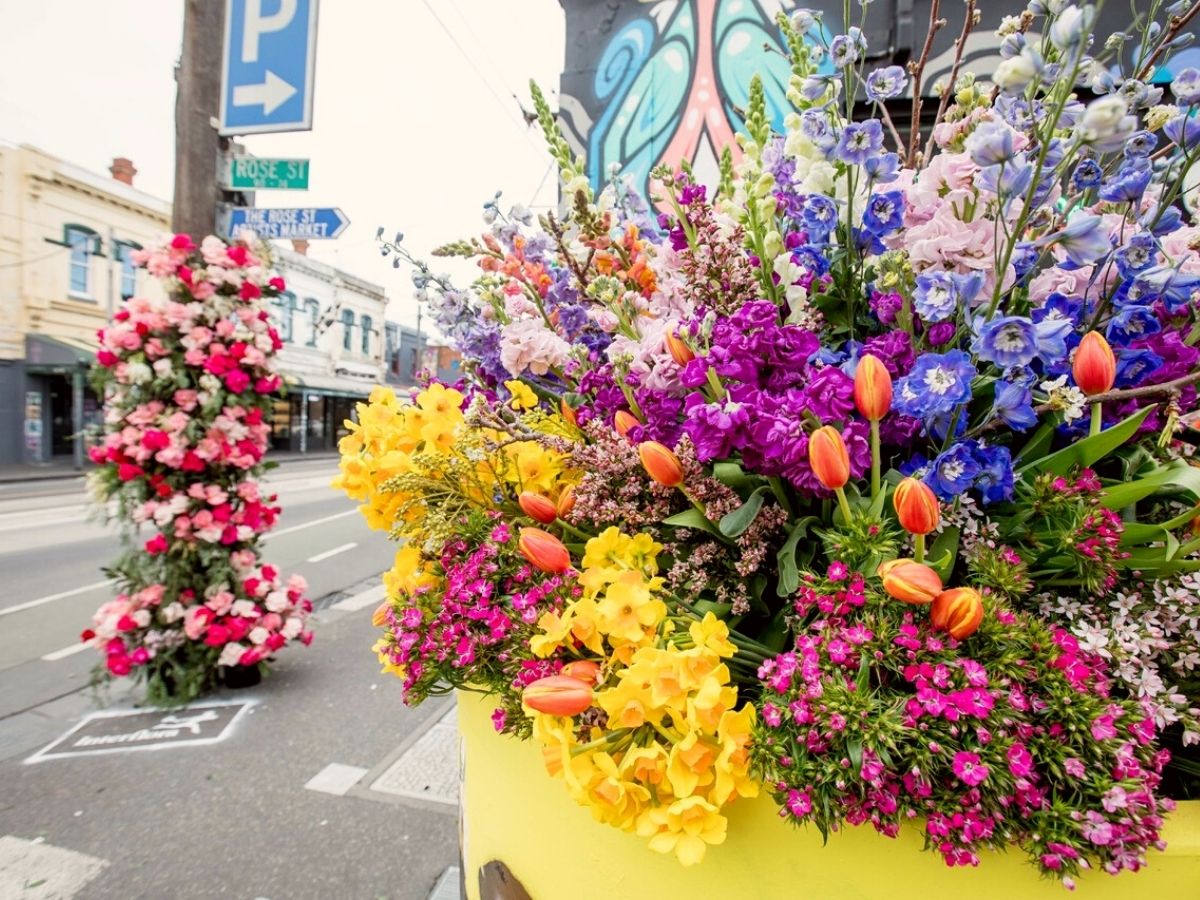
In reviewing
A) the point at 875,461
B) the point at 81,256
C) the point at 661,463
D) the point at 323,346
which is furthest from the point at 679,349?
the point at 323,346

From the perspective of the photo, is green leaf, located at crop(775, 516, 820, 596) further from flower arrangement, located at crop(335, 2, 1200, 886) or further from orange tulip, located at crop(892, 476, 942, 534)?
orange tulip, located at crop(892, 476, 942, 534)

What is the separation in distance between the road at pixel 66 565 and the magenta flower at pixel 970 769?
3.62 meters

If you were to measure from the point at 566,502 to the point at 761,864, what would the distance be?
44 centimetres

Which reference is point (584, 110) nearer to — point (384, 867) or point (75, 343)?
point (384, 867)

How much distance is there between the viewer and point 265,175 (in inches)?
144

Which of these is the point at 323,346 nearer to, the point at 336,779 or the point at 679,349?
the point at 336,779

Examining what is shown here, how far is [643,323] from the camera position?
37.6 inches

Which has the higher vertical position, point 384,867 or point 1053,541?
point 1053,541

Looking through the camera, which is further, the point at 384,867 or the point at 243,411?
the point at 243,411

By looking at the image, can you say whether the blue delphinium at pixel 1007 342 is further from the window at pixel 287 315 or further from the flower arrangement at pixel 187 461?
the window at pixel 287 315

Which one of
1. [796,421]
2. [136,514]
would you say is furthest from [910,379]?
[136,514]

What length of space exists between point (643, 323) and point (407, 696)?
58 centimetres

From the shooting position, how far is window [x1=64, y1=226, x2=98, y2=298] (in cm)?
1552

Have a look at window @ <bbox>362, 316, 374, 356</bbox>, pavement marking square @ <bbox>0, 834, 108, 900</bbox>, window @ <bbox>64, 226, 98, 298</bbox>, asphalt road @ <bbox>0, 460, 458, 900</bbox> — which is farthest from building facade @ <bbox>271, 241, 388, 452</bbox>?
pavement marking square @ <bbox>0, 834, 108, 900</bbox>
